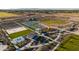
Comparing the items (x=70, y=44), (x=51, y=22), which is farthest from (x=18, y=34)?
(x=70, y=44)

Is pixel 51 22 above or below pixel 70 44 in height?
above

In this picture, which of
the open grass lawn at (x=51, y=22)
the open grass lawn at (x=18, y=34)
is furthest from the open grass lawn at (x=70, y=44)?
the open grass lawn at (x=18, y=34)

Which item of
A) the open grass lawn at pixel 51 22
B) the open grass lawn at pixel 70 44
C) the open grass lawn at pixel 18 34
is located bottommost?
the open grass lawn at pixel 70 44

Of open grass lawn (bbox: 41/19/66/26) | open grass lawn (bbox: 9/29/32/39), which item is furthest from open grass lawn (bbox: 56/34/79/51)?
open grass lawn (bbox: 9/29/32/39)

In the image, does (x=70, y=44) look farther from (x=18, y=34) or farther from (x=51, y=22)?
(x=18, y=34)

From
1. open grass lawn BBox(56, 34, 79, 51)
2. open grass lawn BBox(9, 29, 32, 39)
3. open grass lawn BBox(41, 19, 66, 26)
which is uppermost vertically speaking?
open grass lawn BBox(41, 19, 66, 26)

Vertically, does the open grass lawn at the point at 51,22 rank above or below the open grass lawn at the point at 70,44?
above

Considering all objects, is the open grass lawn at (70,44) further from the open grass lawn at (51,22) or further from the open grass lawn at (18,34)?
the open grass lawn at (18,34)

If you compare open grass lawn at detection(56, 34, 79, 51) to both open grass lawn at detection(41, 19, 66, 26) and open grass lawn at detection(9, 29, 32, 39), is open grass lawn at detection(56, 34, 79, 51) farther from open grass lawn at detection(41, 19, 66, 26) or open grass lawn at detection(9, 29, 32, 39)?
open grass lawn at detection(9, 29, 32, 39)
